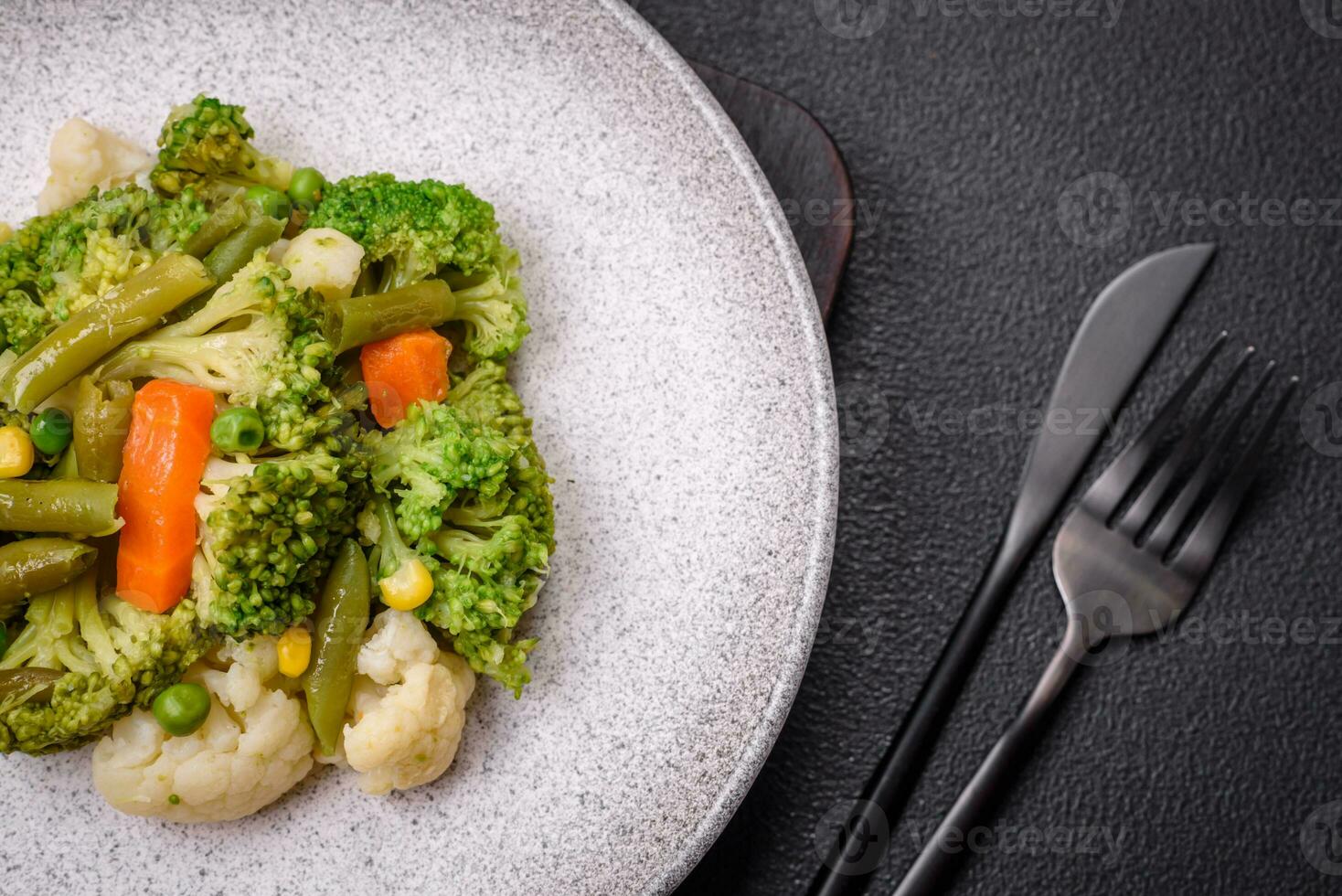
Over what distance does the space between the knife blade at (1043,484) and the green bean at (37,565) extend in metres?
2.05

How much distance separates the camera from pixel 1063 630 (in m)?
2.80

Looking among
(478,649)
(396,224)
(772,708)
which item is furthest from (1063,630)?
(396,224)

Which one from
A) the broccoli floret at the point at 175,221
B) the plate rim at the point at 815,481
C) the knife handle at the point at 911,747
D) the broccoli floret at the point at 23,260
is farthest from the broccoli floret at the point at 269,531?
the knife handle at the point at 911,747

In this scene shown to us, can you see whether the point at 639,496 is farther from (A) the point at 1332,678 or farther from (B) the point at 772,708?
(A) the point at 1332,678

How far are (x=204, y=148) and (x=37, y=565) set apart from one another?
3.37ft

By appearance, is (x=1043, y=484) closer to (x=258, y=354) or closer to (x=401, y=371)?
(x=401, y=371)

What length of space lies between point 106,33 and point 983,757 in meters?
3.14

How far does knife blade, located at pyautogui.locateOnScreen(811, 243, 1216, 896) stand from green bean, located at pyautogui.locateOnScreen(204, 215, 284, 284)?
2.12 meters

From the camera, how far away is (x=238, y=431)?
199 cm

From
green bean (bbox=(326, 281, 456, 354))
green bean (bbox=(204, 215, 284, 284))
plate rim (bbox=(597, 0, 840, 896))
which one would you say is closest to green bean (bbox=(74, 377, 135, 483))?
green bean (bbox=(204, 215, 284, 284))

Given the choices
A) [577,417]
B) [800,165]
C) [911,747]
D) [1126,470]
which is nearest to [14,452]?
[577,417]

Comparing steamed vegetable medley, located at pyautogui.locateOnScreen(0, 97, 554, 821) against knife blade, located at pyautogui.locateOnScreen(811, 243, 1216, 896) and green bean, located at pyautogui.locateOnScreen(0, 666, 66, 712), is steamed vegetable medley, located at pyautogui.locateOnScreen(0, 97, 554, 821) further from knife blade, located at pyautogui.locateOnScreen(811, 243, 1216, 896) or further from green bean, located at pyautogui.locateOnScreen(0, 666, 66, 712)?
knife blade, located at pyautogui.locateOnScreen(811, 243, 1216, 896)

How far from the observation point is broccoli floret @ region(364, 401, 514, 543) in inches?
82.4

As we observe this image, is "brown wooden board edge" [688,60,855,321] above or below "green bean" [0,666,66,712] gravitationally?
above
